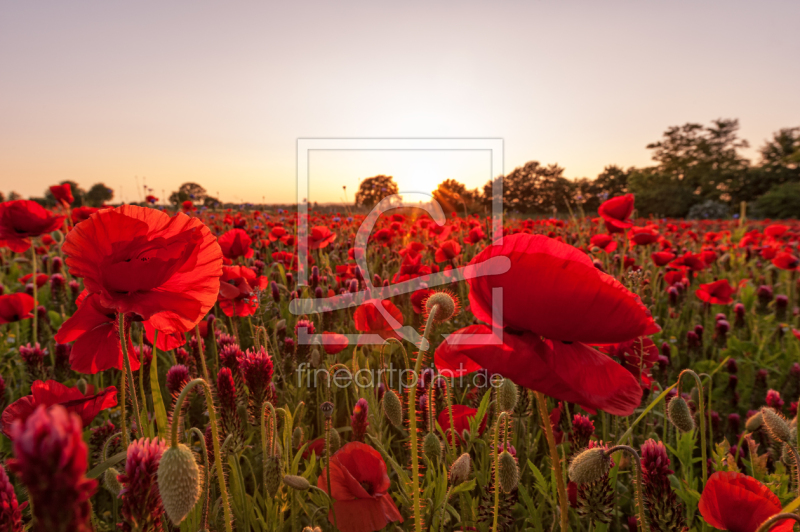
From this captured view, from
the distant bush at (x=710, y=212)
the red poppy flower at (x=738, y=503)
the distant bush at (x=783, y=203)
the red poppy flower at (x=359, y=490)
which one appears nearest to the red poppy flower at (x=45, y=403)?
the red poppy flower at (x=359, y=490)

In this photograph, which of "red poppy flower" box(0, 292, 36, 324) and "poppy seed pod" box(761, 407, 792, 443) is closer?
"poppy seed pod" box(761, 407, 792, 443)

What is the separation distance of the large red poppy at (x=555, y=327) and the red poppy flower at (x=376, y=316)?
1230 millimetres

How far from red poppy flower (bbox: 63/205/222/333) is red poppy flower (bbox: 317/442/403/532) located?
0.65 m

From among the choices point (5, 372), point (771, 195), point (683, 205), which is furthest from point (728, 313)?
point (683, 205)

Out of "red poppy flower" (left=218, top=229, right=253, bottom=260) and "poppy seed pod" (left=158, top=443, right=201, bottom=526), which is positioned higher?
"red poppy flower" (left=218, top=229, right=253, bottom=260)

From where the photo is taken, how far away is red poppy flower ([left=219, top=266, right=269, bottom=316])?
71.7 inches

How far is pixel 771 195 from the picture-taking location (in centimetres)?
2958

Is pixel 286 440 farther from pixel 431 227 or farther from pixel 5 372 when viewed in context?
pixel 431 227

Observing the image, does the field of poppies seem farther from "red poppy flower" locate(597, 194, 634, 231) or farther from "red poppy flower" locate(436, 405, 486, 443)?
"red poppy flower" locate(597, 194, 634, 231)

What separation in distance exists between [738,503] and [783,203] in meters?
38.0

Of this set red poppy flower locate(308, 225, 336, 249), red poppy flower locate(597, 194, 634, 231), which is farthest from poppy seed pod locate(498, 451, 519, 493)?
red poppy flower locate(308, 225, 336, 249)

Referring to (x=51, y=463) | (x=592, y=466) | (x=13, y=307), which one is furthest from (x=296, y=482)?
(x=13, y=307)

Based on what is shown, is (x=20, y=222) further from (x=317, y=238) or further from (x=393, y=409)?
(x=393, y=409)

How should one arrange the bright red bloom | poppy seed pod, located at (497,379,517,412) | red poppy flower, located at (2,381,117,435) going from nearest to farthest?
the bright red bloom < red poppy flower, located at (2,381,117,435) < poppy seed pod, located at (497,379,517,412)
